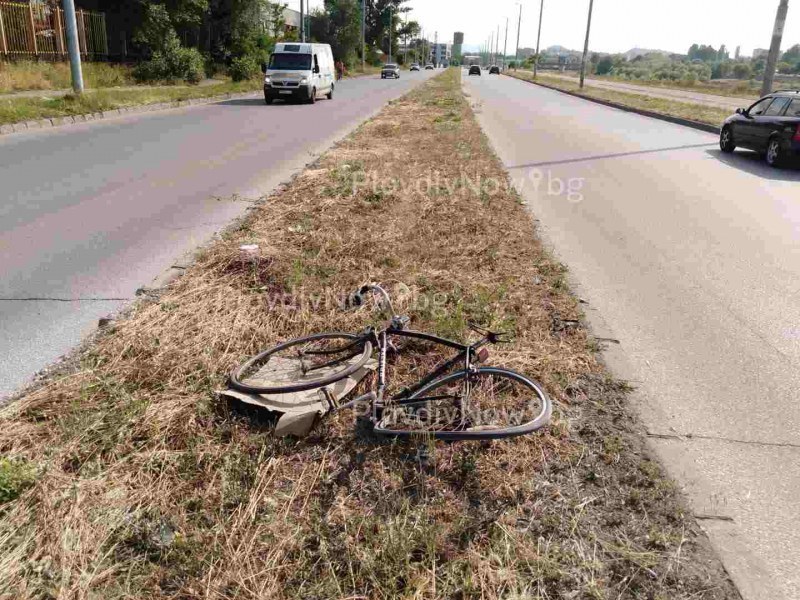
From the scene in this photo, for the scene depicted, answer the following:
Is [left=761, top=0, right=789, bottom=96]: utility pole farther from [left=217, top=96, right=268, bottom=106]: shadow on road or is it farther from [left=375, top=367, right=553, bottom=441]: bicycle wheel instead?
[left=375, top=367, right=553, bottom=441]: bicycle wheel

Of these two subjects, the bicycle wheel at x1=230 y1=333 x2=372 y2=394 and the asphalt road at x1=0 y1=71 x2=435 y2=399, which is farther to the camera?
the asphalt road at x1=0 y1=71 x2=435 y2=399

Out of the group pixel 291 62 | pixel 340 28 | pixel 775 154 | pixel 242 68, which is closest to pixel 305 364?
pixel 775 154

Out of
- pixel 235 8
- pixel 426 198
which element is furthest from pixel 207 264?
pixel 235 8

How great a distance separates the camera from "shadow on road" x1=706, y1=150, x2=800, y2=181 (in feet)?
38.9

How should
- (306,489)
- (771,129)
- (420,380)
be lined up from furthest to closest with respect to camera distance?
(771,129) → (420,380) → (306,489)

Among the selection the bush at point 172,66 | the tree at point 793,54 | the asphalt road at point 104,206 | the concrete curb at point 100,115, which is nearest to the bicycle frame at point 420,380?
the asphalt road at point 104,206

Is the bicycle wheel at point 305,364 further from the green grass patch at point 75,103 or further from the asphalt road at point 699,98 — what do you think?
the asphalt road at point 699,98

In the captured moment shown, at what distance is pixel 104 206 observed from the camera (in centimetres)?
810

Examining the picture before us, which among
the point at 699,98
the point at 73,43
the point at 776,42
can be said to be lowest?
the point at 699,98

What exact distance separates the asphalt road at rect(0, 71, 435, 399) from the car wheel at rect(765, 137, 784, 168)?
910 centimetres

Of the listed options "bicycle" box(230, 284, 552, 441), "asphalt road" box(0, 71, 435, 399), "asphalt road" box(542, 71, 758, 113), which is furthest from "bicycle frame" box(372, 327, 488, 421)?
"asphalt road" box(542, 71, 758, 113)

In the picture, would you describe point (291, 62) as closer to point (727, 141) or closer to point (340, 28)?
point (727, 141)

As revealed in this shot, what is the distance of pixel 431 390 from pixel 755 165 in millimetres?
12456

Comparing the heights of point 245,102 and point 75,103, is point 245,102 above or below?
below
